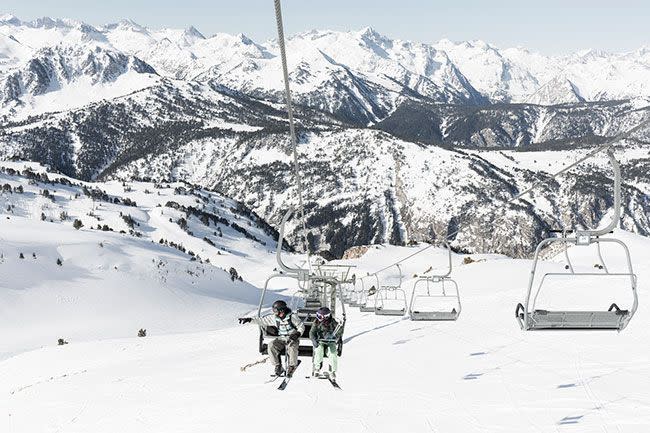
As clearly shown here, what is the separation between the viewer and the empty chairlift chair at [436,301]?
21.8 m

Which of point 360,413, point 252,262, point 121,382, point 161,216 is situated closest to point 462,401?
point 360,413

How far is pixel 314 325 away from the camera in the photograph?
16.0 m

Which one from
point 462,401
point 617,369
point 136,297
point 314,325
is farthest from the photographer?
point 136,297

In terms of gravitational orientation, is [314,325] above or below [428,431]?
above

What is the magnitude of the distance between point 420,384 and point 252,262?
108 metres

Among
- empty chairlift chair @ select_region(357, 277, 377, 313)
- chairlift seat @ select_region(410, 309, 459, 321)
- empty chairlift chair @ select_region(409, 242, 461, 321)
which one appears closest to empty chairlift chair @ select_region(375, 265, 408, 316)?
empty chairlift chair @ select_region(357, 277, 377, 313)

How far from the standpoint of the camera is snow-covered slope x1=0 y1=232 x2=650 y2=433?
1727 centimetres

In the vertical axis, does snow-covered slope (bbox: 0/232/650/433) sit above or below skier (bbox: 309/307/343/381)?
below

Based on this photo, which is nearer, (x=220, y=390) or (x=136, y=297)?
(x=220, y=390)

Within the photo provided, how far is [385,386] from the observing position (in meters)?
21.3

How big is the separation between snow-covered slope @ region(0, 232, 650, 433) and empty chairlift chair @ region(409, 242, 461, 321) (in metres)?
2.56

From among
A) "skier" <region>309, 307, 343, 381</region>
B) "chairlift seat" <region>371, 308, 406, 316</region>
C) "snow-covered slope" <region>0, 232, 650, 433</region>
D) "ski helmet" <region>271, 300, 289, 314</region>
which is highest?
"ski helmet" <region>271, 300, 289, 314</region>

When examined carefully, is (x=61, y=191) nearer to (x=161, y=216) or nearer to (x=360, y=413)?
(x=161, y=216)

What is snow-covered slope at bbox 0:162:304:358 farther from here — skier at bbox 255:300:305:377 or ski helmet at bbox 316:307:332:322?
ski helmet at bbox 316:307:332:322
